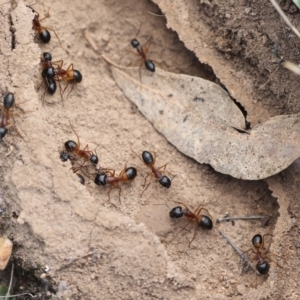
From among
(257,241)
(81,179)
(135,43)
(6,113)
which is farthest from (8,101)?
(257,241)

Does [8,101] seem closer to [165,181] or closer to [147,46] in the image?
[165,181]

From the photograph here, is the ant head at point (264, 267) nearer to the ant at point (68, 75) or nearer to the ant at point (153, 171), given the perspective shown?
the ant at point (153, 171)

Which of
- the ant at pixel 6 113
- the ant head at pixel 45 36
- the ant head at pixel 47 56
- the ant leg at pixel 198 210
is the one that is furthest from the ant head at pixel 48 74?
the ant leg at pixel 198 210

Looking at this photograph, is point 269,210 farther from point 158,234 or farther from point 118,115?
point 118,115

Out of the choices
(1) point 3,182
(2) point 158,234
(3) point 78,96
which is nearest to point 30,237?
(1) point 3,182

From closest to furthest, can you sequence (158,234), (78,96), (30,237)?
1. (30,237)
2. (158,234)
3. (78,96)

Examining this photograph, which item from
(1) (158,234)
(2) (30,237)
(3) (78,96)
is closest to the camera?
(2) (30,237)

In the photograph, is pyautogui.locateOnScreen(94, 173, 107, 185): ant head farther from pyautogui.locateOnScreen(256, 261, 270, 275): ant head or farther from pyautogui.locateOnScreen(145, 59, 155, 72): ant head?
pyautogui.locateOnScreen(256, 261, 270, 275): ant head
